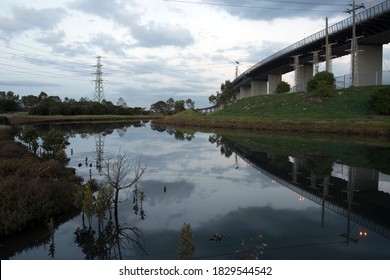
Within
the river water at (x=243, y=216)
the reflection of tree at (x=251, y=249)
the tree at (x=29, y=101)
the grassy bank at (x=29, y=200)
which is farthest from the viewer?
the tree at (x=29, y=101)

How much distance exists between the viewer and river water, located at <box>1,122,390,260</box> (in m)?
10.4

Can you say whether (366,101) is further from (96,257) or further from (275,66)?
(96,257)

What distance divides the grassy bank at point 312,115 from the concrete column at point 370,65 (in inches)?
138

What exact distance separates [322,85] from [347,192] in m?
47.7

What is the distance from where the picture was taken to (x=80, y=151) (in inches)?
1346

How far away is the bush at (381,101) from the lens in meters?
47.6

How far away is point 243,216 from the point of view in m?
13.8

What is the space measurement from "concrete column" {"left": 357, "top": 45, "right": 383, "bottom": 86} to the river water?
4044 centimetres

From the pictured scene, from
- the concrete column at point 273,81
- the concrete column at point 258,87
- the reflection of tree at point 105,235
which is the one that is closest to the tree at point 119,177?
the reflection of tree at point 105,235

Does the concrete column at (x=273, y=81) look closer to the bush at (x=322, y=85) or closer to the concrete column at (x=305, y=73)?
the concrete column at (x=305, y=73)

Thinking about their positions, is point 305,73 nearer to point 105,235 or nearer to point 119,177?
point 119,177

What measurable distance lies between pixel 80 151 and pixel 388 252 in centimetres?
2915

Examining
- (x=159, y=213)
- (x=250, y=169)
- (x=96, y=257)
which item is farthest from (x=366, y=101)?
(x=96, y=257)
